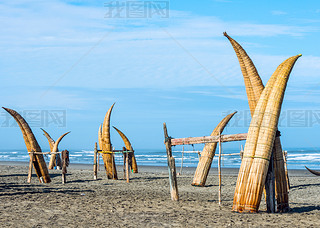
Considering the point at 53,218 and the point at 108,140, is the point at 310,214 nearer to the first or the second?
the point at 53,218

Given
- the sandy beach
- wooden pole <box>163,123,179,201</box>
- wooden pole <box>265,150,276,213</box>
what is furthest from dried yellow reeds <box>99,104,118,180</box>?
wooden pole <box>265,150,276,213</box>

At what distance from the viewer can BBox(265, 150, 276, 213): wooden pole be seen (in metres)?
9.68

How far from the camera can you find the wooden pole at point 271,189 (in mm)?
9680

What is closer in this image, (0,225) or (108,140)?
(0,225)

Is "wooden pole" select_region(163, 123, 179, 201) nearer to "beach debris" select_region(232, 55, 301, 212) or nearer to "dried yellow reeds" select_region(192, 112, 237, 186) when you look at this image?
"beach debris" select_region(232, 55, 301, 212)

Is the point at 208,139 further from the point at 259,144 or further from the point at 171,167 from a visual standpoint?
the point at 259,144

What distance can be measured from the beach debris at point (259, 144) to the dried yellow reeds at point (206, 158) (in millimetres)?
6854

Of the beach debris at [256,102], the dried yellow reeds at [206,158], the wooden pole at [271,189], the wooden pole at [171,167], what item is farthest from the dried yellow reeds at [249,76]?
the dried yellow reeds at [206,158]

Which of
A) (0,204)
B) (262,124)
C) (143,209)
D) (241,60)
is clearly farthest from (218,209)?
(0,204)

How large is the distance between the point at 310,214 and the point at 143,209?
13.6 feet

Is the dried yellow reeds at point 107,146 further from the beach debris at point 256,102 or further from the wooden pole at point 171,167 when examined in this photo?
the beach debris at point 256,102

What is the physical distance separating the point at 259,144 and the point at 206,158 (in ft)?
24.2

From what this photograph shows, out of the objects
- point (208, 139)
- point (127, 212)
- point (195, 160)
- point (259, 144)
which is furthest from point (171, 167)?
point (195, 160)

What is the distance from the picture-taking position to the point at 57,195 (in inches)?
504
